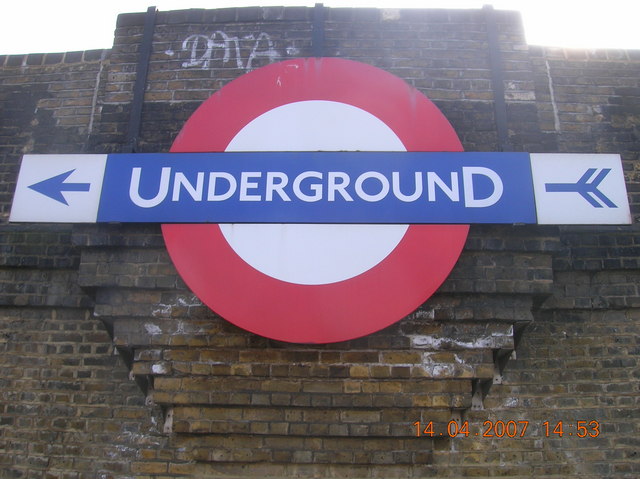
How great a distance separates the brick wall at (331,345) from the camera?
298 centimetres

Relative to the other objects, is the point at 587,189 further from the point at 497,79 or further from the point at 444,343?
the point at 444,343

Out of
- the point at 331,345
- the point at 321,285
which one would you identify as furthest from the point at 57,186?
the point at 331,345

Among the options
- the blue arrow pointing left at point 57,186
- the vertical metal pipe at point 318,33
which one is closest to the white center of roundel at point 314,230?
the vertical metal pipe at point 318,33

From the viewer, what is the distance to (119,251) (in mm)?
3074

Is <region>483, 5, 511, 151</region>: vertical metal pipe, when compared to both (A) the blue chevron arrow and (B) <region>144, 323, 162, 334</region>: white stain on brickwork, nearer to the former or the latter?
(A) the blue chevron arrow

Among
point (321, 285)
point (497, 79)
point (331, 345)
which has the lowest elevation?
point (331, 345)

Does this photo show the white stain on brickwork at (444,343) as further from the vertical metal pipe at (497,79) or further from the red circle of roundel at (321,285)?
the vertical metal pipe at (497,79)

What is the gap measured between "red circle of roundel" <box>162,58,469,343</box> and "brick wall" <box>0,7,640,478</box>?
21 cm

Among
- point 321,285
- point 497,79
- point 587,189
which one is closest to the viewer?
point 321,285

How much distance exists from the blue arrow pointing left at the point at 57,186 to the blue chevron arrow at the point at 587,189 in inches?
95.8

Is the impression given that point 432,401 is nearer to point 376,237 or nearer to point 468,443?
point 468,443

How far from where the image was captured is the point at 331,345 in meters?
3.00

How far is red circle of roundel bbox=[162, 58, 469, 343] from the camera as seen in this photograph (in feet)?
8.98

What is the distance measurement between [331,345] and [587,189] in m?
1.54
